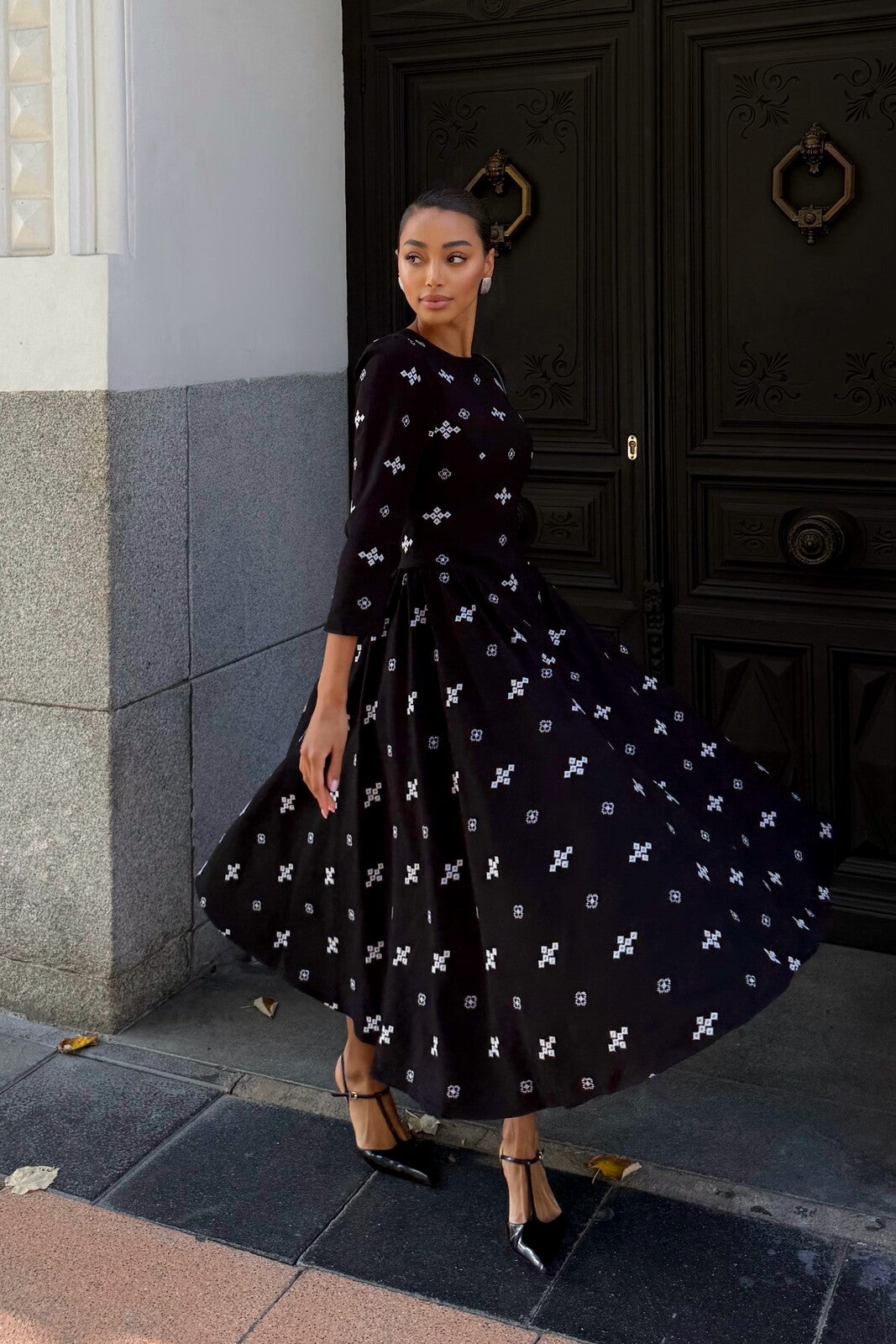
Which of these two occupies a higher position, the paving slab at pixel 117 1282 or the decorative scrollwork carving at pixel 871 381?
the decorative scrollwork carving at pixel 871 381

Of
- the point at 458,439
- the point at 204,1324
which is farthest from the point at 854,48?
the point at 204,1324

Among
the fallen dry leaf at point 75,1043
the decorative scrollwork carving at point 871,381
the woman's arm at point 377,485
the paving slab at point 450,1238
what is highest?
the decorative scrollwork carving at point 871,381

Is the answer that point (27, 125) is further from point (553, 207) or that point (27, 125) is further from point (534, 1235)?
point (534, 1235)

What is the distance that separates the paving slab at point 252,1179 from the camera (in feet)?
10.9

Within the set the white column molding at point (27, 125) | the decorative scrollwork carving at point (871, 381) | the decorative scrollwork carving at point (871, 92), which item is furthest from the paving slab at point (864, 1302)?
the white column molding at point (27, 125)

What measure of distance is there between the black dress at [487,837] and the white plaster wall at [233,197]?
4.07ft

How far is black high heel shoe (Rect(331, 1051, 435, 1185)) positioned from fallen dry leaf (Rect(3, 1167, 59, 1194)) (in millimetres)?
694

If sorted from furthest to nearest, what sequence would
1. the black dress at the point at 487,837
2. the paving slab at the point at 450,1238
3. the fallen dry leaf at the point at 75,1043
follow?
1. the fallen dry leaf at the point at 75,1043
2. the paving slab at the point at 450,1238
3. the black dress at the point at 487,837

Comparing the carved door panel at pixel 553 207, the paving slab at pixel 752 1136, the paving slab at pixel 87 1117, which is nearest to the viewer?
the paving slab at pixel 752 1136

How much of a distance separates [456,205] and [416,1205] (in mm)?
2151

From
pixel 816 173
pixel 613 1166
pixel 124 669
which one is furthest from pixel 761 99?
pixel 613 1166

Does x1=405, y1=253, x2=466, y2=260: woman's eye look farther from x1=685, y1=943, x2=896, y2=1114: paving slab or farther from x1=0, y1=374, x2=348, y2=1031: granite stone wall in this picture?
x1=685, y1=943, x2=896, y2=1114: paving slab

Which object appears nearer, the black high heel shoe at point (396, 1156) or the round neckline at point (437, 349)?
the round neckline at point (437, 349)

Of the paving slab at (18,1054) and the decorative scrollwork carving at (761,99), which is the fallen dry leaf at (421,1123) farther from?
the decorative scrollwork carving at (761,99)
